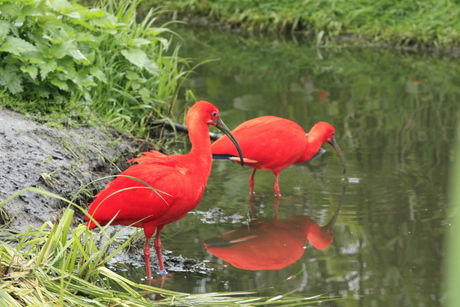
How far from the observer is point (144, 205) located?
3.15 metres

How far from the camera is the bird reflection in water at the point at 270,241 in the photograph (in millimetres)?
3689

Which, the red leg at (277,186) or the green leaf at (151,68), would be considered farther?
the green leaf at (151,68)

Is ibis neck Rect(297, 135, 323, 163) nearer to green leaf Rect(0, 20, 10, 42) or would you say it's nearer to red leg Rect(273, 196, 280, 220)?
red leg Rect(273, 196, 280, 220)

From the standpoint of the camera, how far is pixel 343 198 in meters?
4.79

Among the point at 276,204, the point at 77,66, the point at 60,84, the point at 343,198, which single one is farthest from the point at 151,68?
the point at 343,198

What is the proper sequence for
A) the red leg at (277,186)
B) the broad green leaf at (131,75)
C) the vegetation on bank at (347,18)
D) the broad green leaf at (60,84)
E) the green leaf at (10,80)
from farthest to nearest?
the vegetation on bank at (347,18)
the broad green leaf at (131,75)
the red leg at (277,186)
the broad green leaf at (60,84)
the green leaf at (10,80)

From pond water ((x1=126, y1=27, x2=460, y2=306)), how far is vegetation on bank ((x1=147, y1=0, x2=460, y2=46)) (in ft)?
6.42

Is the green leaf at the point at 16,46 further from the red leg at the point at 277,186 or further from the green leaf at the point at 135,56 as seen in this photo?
the red leg at the point at 277,186

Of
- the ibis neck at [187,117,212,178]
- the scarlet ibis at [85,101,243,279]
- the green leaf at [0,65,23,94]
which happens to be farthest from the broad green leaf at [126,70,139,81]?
the scarlet ibis at [85,101,243,279]

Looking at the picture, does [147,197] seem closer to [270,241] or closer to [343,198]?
[270,241]

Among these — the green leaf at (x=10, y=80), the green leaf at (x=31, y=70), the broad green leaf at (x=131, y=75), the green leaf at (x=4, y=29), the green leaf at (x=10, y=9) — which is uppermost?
the green leaf at (x=10, y=9)

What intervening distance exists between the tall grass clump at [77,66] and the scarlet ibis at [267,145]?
102 centimetres

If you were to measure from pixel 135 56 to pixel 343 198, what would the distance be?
217 centimetres

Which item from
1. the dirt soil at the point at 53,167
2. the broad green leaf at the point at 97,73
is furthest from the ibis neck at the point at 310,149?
the broad green leaf at the point at 97,73
